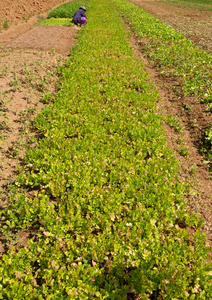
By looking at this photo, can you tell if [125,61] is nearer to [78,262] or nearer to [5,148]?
[5,148]

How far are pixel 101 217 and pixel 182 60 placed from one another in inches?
397

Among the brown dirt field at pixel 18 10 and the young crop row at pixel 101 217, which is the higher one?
the brown dirt field at pixel 18 10

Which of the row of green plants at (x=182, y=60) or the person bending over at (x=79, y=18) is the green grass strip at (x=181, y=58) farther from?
the person bending over at (x=79, y=18)

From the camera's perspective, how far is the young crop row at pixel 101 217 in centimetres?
281

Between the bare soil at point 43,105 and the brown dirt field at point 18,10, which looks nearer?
the bare soil at point 43,105

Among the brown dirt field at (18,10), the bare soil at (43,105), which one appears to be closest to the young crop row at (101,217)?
the bare soil at (43,105)

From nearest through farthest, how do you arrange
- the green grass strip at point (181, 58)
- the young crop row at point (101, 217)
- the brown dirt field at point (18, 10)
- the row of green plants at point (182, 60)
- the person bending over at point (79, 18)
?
the young crop row at point (101, 217) → the row of green plants at point (182, 60) → the green grass strip at point (181, 58) → the person bending over at point (79, 18) → the brown dirt field at point (18, 10)

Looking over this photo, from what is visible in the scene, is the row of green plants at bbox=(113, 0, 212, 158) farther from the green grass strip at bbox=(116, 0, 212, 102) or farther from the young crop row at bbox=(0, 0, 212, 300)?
the young crop row at bbox=(0, 0, 212, 300)

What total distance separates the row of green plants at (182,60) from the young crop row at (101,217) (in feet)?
7.90

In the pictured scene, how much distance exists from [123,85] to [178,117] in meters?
2.44

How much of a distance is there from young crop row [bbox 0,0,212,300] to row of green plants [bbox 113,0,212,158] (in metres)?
2.41

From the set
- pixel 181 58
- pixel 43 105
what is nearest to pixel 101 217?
pixel 43 105

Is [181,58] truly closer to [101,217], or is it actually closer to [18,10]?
[101,217]

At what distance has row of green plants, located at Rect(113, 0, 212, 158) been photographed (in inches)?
332
